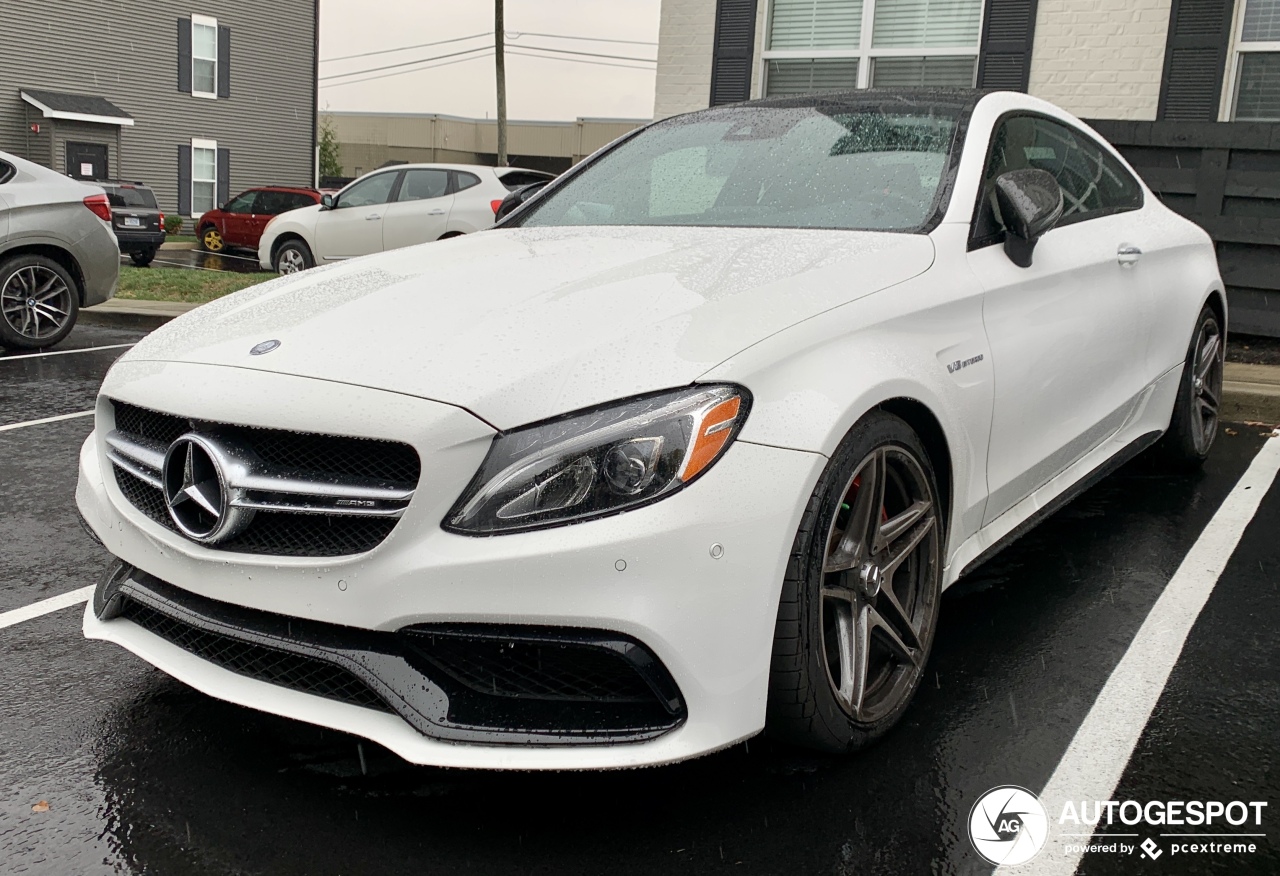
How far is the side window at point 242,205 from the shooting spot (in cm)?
2500

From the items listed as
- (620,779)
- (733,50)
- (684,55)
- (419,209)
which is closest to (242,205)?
(419,209)

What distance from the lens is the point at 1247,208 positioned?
8.15 metres

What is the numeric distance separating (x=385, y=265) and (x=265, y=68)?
3126 centimetres

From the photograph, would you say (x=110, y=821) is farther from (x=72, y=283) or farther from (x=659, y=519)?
(x=72, y=283)

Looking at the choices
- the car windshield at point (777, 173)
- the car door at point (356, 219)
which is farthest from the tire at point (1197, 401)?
the car door at point (356, 219)

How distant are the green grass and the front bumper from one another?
9.27 meters

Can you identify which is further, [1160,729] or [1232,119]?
[1232,119]

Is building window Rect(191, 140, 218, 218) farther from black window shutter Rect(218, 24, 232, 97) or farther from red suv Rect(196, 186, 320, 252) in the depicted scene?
red suv Rect(196, 186, 320, 252)

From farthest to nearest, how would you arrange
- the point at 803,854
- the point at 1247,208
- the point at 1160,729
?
the point at 1247,208, the point at 1160,729, the point at 803,854

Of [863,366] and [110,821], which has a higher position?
[863,366]

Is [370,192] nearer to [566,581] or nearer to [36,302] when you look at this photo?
[36,302]

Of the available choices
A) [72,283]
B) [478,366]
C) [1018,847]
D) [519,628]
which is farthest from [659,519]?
[72,283]

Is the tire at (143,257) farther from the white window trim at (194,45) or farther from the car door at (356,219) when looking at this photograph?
the white window trim at (194,45)

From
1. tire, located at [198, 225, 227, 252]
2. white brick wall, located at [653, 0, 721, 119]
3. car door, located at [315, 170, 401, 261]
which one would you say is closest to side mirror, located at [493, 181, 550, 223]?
white brick wall, located at [653, 0, 721, 119]
